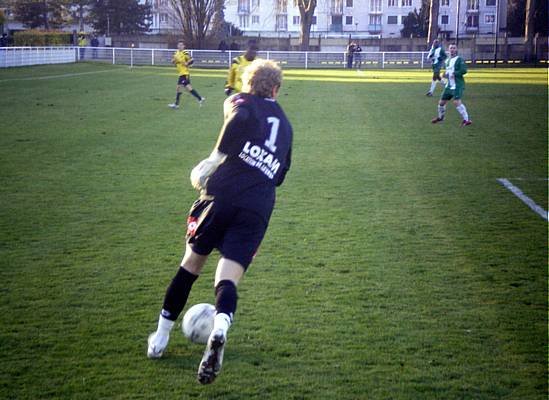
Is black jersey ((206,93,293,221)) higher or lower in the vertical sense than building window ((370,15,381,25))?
lower

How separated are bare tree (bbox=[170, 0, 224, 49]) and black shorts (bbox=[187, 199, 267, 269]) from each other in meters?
62.8

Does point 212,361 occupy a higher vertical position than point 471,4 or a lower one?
lower

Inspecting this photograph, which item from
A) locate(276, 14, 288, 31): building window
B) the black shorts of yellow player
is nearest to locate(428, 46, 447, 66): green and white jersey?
the black shorts of yellow player

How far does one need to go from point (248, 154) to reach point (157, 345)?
1.46 meters

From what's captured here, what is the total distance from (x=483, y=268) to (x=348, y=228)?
75.7 inches

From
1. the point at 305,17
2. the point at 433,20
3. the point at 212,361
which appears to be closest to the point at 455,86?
the point at 212,361

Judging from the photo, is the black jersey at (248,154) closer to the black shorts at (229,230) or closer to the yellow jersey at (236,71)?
the black shorts at (229,230)

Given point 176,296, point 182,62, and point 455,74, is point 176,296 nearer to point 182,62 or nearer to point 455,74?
point 455,74

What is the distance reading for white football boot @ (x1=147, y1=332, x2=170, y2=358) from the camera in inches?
193

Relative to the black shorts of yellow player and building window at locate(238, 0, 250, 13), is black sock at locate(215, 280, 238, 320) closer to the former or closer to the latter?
the black shorts of yellow player

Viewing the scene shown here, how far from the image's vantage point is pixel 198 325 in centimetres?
504

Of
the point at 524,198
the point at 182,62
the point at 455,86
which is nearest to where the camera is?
the point at 524,198

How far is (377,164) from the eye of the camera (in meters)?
13.0

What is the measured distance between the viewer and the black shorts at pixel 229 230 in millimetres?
4523
